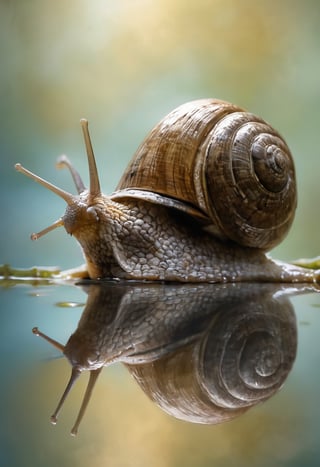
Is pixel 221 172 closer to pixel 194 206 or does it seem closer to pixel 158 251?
pixel 194 206

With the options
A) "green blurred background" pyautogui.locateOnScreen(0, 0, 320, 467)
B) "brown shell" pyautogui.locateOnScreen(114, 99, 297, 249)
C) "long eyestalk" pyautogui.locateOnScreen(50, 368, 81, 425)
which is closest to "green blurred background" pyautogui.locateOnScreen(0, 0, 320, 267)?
"green blurred background" pyautogui.locateOnScreen(0, 0, 320, 467)

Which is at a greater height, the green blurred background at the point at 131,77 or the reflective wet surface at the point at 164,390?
the green blurred background at the point at 131,77

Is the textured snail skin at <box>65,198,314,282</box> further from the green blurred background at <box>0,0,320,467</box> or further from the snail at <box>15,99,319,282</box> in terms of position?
the green blurred background at <box>0,0,320,467</box>

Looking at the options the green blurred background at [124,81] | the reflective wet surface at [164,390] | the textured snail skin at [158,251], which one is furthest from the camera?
the green blurred background at [124,81]

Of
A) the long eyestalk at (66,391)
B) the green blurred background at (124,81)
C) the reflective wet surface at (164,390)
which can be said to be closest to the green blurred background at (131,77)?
the green blurred background at (124,81)

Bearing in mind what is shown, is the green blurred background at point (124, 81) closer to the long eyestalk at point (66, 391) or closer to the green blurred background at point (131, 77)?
the green blurred background at point (131, 77)

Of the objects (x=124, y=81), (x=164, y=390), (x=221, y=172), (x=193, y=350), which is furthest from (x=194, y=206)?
(x=124, y=81)
